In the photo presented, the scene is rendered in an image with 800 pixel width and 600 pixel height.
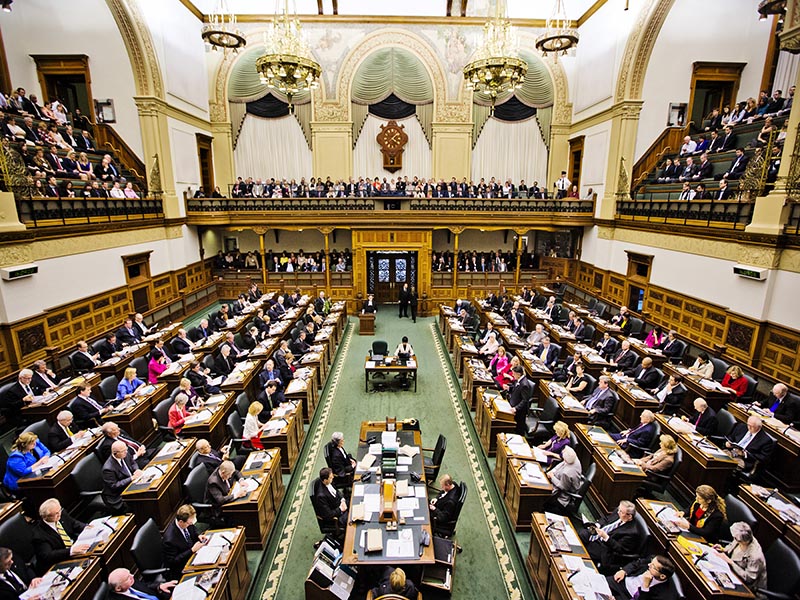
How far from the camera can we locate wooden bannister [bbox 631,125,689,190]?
1512cm

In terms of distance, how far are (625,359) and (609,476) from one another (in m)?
→ 4.74

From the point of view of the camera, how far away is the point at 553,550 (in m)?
4.31

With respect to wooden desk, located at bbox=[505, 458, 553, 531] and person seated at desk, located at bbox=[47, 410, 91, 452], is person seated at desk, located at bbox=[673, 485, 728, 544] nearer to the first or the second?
wooden desk, located at bbox=[505, 458, 553, 531]

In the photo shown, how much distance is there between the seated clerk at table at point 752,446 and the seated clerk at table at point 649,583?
2.93 m

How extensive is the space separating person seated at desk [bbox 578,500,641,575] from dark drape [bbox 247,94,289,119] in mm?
20182

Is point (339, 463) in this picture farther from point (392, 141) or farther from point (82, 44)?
point (82, 44)

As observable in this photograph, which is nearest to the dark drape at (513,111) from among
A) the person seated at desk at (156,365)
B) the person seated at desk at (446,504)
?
the person seated at desk at (156,365)

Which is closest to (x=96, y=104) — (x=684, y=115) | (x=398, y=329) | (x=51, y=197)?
(x=51, y=197)

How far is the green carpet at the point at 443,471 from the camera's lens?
16.2 feet

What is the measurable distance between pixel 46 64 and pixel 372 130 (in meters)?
12.4

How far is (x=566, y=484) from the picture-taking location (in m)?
5.33

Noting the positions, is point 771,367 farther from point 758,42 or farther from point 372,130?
point 372,130

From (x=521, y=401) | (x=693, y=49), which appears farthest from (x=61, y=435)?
(x=693, y=49)

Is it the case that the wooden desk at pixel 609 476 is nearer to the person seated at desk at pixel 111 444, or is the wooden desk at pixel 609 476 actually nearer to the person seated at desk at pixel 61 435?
the person seated at desk at pixel 111 444
